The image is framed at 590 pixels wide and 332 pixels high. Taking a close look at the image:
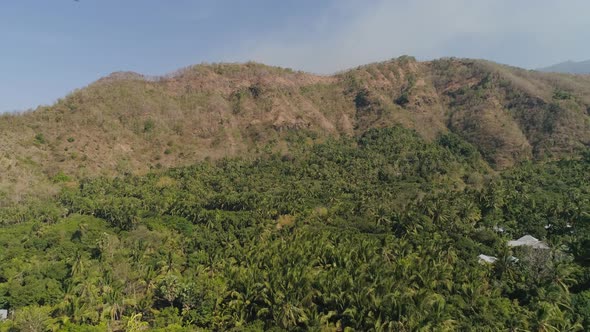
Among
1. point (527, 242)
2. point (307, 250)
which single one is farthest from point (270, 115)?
point (527, 242)

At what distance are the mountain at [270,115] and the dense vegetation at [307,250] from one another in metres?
15.1

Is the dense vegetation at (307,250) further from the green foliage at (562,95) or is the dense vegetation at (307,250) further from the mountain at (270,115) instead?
the green foliage at (562,95)

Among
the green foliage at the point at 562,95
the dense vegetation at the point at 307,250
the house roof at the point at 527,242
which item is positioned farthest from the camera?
the green foliage at the point at 562,95

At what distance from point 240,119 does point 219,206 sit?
64.0m

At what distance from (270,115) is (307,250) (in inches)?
3672

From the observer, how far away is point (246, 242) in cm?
7088

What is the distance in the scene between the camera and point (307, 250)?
6059 centimetres

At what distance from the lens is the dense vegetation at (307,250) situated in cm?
4662

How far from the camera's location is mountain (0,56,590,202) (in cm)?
11688

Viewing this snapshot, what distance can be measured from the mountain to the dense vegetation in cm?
1513

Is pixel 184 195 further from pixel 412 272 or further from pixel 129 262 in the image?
pixel 412 272

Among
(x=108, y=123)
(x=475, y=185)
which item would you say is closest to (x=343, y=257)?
(x=475, y=185)

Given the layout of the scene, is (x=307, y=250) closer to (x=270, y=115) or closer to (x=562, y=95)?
(x=270, y=115)

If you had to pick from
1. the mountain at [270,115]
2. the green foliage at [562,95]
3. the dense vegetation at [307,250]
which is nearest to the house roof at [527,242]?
the dense vegetation at [307,250]
